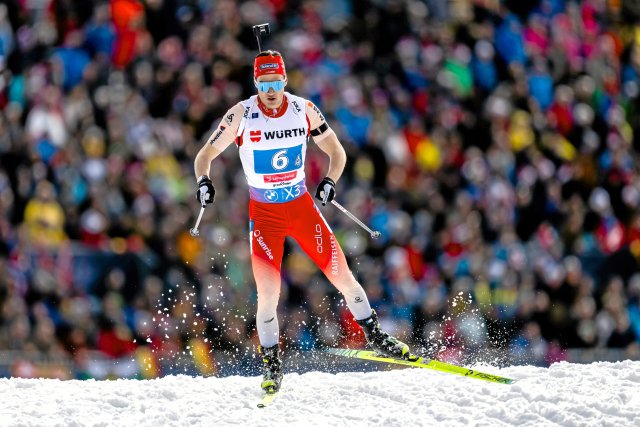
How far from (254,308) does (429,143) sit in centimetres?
277

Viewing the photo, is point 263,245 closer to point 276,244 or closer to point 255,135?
point 276,244

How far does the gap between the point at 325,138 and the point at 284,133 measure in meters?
0.43

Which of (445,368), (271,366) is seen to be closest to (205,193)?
(271,366)

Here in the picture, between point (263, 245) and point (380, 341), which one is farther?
point (380, 341)

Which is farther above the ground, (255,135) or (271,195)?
(255,135)

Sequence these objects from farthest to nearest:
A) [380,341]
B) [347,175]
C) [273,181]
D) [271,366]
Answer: [347,175] → [380,341] → [271,366] → [273,181]

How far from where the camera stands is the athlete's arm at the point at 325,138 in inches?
272

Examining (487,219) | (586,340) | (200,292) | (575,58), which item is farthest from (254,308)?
(575,58)

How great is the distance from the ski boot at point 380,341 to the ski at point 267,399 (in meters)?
0.85

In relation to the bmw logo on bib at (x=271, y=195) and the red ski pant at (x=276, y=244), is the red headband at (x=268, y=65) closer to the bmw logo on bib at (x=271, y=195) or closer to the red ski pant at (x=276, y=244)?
the bmw logo on bib at (x=271, y=195)

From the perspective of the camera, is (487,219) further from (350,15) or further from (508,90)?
(350,15)

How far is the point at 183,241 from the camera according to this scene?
9.21 m

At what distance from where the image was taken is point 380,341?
7.16 m

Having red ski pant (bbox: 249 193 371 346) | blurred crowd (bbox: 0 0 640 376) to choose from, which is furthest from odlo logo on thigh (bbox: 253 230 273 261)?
blurred crowd (bbox: 0 0 640 376)
